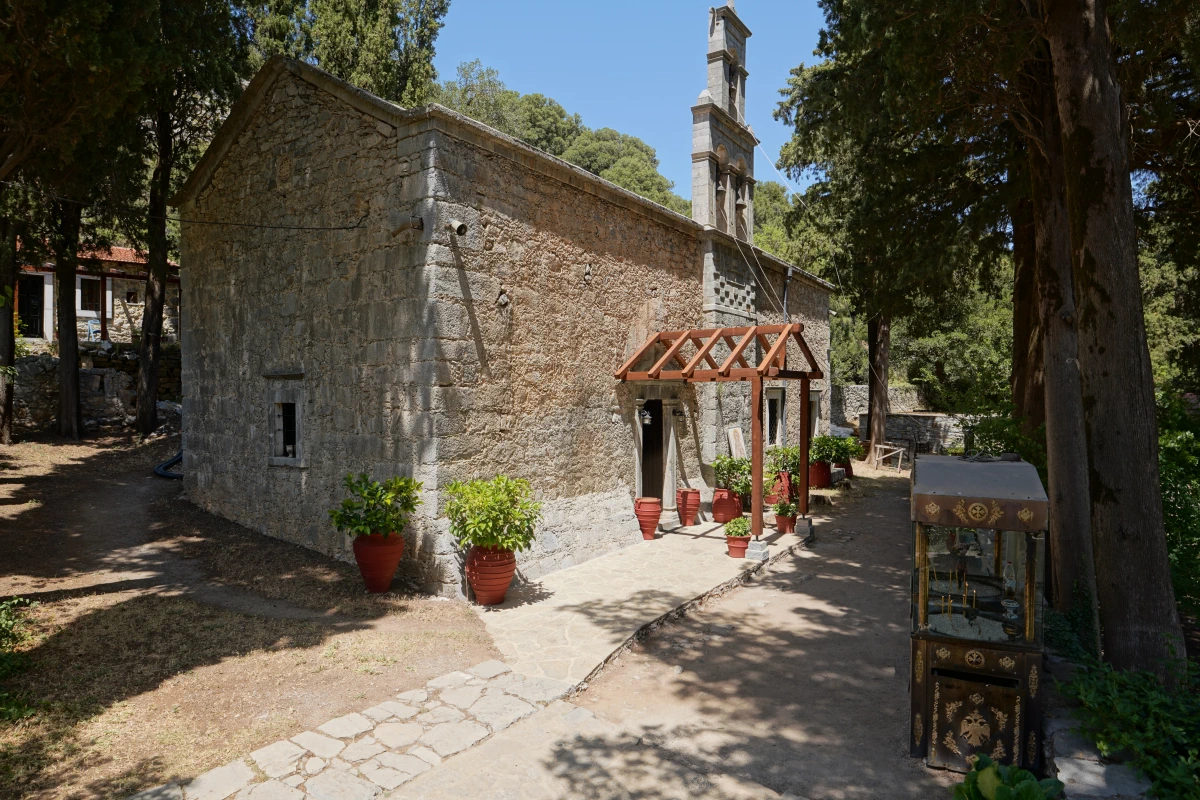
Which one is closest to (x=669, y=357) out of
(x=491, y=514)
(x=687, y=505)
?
(x=687, y=505)

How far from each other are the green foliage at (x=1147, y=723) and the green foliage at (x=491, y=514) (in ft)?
15.0

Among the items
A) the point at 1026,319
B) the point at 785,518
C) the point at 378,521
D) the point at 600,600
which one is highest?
the point at 1026,319

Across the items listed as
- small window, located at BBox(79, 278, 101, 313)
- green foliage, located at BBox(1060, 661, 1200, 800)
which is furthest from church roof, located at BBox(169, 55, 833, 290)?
small window, located at BBox(79, 278, 101, 313)

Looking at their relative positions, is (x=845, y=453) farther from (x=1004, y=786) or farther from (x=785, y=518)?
(x=1004, y=786)

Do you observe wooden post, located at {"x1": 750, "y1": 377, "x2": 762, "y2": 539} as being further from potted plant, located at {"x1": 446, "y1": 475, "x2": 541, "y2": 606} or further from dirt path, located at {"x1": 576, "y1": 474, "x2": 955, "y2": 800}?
potted plant, located at {"x1": 446, "y1": 475, "x2": 541, "y2": 606}

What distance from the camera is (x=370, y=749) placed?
4254 mm

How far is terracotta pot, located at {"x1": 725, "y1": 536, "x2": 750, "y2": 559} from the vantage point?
363 inches

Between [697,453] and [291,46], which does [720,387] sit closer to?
[697,453]

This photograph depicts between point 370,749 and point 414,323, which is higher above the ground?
point 414,323

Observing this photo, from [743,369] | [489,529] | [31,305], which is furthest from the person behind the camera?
[31,305]

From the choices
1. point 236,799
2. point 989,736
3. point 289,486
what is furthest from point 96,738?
point 989,736

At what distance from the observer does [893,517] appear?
12648 mm

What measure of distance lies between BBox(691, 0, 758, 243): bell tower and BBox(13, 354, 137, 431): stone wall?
1502 centimetres

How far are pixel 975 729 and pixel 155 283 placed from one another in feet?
59.1
